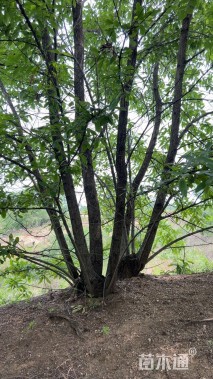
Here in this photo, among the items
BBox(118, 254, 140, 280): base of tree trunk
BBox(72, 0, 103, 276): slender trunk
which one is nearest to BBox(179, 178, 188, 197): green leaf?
BBox(72, 0, 103, 276): slender trunk

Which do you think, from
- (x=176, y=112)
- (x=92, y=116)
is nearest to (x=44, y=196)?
(x=92, y=116)

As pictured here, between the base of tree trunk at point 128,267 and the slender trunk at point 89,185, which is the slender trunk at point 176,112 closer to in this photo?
the base of tree trunk at point 128,267

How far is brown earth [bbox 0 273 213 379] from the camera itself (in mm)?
1502

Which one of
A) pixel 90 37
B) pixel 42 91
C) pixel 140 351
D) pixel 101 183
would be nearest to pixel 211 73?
pixel 90 37

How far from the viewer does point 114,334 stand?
1.76m

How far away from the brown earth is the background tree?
22 centimetres

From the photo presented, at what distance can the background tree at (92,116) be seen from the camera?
1337 millimetres

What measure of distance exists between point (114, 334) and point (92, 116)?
1301 mm

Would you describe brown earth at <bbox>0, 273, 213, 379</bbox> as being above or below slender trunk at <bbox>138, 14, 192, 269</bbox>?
below

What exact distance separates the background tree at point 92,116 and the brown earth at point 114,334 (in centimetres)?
22

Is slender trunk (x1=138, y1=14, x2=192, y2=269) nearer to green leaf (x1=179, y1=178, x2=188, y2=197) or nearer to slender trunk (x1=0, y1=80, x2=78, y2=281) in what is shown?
slender trunk (x1=0, y1=80, x2=78, y2=281)

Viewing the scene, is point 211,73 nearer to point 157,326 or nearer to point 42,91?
point 42,91

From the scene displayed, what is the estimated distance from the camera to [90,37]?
7.95ft

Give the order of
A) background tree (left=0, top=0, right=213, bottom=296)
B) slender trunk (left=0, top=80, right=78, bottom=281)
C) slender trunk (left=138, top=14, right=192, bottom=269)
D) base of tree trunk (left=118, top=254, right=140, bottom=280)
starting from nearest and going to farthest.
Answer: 1. background tree (left=0, top=0, right=213, bottom=296)
2. slender trunk (left=0, top=80, right=78, bottom=281)
3. slender trunk (left=138, top=14, right=192, bottom=269)
4. base of tree trunk (left=118, top=254, right=140, bottom=280)
